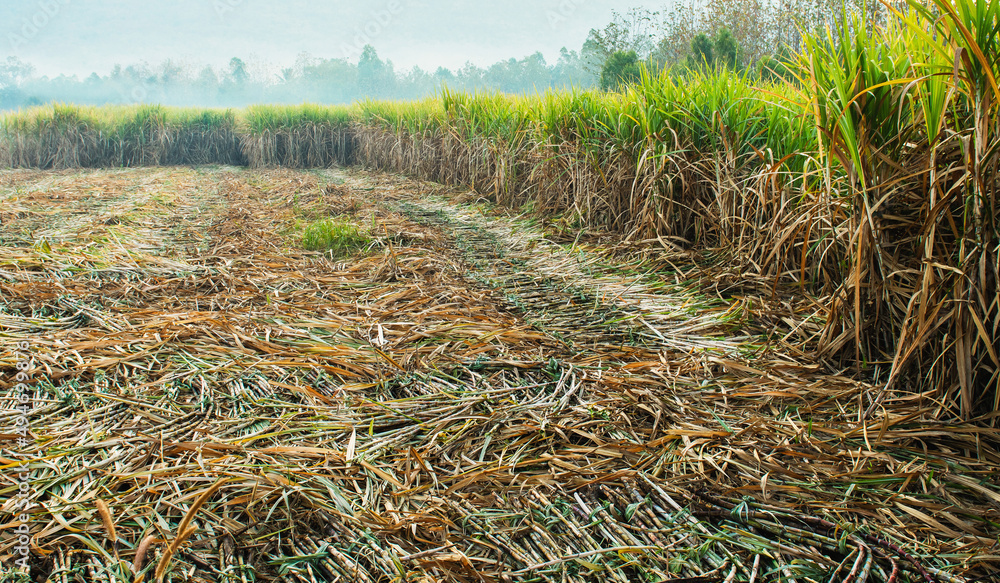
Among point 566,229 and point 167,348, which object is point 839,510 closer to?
point 167,348

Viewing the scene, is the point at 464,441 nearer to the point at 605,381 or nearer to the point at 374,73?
the point at 605,381

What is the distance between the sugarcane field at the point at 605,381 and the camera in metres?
1.14

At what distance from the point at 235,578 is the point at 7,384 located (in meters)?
1.30

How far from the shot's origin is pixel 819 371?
186cm

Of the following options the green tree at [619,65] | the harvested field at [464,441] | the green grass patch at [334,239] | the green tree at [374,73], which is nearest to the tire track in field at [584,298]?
the harvested field at [464,441]

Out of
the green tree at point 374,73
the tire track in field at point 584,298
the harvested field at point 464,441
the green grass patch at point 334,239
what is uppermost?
the green tree at point 374,73

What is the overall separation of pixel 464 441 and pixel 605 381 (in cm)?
55

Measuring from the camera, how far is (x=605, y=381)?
1806mm

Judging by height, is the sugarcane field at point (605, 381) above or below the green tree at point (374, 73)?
below

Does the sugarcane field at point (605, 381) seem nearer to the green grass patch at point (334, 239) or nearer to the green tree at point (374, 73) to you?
the green grass patch at point (334, 239)

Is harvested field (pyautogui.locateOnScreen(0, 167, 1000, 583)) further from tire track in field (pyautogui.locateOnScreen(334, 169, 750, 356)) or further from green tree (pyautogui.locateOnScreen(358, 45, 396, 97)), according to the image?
green tree (pyautogui.locateOnScreen(358, 45, 396, 97))

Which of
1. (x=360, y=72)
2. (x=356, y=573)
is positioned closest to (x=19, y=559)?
(x=356, y=573)

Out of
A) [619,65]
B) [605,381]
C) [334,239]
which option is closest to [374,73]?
[619,65]

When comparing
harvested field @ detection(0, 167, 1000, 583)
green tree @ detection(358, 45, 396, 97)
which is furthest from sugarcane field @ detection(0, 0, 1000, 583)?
green tree @ detection(358, 45, 396, 97)
